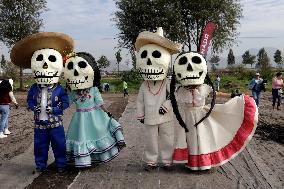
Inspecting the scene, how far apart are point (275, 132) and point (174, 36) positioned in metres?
21.8

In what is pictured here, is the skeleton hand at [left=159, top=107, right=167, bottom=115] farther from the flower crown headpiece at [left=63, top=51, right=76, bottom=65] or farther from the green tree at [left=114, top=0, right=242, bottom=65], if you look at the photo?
the green tree at [left=114, top=0, right=242, bottom=65]

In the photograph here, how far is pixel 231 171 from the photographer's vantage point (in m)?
7.37

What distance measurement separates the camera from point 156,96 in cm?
743

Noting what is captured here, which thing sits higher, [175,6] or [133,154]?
[175,6]

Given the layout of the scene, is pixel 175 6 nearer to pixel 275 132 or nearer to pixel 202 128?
pixel 275 132

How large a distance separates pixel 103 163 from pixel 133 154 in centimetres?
95

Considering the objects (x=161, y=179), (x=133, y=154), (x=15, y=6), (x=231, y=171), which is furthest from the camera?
(x=15, y=6)

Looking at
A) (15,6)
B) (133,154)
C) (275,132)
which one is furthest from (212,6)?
(133,154)

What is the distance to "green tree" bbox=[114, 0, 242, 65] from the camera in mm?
31797

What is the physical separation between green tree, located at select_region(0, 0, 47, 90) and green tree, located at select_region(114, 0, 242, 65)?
685 centimetres

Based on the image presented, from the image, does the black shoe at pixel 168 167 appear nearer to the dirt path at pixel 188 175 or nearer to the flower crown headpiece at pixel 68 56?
the dirt path at pixel 188 175

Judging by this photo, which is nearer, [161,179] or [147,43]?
[161,179]

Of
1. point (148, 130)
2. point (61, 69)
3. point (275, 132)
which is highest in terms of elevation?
point (61, 69)

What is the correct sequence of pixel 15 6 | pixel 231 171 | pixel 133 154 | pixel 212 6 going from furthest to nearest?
pixel 15 6 → pixel 212 6 → pixel 133 154 → pixel 231 171
